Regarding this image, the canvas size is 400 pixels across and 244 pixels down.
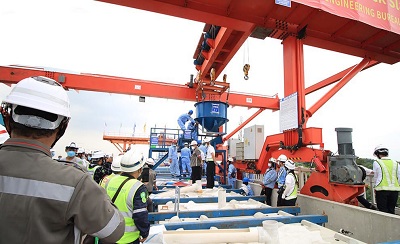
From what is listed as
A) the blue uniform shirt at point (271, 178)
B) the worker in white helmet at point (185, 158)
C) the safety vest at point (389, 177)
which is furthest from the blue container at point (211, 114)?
the safety vest at point (389, 177)

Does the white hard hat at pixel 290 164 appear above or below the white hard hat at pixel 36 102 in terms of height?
below

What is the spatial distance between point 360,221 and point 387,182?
146 cm

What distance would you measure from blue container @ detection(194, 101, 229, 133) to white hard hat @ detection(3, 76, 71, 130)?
6.16m

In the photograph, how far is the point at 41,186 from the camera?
93 centimetres

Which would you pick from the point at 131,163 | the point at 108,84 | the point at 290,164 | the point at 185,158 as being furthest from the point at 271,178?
the point at 108,84

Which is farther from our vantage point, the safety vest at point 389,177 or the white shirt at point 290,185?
the white shirt at point 290,185

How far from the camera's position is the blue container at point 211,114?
23.6 feet

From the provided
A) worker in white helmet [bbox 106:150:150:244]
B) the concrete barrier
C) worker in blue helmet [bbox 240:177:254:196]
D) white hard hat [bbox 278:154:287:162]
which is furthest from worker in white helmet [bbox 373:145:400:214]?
worker in white helmet [bbox 106:150:150:244]

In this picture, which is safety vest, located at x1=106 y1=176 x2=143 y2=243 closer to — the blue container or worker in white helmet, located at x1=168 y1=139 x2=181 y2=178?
the blue container

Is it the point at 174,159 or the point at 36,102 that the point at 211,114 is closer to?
the point at 174,159

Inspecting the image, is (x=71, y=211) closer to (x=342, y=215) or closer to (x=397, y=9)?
(x=342, y=215)

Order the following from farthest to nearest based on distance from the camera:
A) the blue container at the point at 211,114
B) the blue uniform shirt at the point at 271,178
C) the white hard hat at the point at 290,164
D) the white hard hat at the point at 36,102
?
the blue container at the point at 211,114 → the blue uniform shirt at the point at 271,178 → the white hard hat at the point at 290,164 → the white hard hat at the point at 36,102

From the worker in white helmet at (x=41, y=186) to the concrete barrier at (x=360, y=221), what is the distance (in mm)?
3768

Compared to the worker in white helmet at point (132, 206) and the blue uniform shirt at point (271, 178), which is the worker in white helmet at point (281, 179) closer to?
the blue uniform shirt at point (271, 178)
